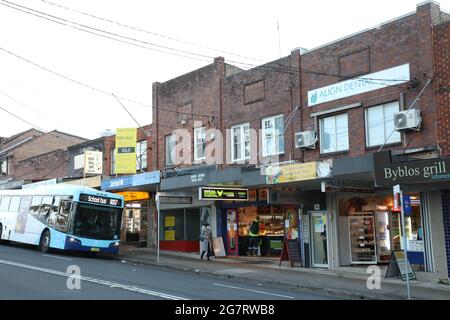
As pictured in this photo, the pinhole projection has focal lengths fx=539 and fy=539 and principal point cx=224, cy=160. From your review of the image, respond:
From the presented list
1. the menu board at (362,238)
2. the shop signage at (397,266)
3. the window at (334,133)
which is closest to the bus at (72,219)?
the window at (334,133)

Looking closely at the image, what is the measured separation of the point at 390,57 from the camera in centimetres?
1859

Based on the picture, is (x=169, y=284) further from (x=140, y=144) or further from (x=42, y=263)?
(x=140, y=144)

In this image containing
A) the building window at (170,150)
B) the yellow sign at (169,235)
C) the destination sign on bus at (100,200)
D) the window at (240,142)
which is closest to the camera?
the destination sign on bus at (100,200)

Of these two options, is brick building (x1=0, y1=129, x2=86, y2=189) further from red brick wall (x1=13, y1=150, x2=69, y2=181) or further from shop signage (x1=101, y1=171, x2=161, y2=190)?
shop signage (x1=101, y1=171, x2=161, y2=190)

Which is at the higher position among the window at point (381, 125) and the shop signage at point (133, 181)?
the window at point (381, 125)

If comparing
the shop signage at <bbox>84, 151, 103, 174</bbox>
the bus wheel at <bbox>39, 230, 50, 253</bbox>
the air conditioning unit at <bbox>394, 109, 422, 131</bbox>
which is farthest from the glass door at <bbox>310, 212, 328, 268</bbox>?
the shop signage at <bbox>84, 151, 103, 174</bbox>

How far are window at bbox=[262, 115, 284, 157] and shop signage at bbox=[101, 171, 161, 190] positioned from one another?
17.1 ft

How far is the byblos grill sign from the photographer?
1439cm

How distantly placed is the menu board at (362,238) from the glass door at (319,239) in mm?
1043

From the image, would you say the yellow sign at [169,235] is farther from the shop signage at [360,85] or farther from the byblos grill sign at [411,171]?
the byblos grill sign at [411,171]

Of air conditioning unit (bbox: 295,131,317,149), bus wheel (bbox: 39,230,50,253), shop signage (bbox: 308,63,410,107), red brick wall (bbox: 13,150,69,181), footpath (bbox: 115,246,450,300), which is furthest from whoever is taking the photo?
red brick wall (bbox: 13,150,69,181)

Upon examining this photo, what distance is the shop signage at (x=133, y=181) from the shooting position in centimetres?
2488
